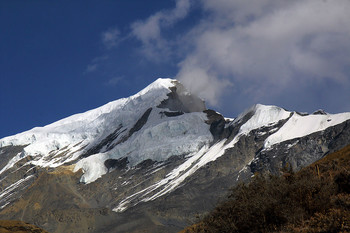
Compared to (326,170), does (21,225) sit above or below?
above

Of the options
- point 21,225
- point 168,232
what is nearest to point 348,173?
point 21,225

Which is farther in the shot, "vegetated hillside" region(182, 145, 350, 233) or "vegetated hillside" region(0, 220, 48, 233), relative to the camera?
"vegetated hillside" region(0, 220, 48, 233)

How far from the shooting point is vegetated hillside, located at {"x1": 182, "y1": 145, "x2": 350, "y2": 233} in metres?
18.3

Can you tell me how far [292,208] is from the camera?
19297 millimetres

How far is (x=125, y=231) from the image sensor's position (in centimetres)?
19538

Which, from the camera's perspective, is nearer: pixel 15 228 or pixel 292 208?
pixel 292 208

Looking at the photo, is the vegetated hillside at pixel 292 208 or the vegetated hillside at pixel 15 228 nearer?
the vegetated hillside at pixel 292 208

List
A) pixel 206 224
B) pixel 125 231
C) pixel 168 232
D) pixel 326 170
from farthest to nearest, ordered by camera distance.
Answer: pixel 125 231 → pixel 168 232 → pixel 326 170 → pixel 206 224

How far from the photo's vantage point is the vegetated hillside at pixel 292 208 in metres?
18.3

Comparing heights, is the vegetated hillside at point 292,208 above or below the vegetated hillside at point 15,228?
below

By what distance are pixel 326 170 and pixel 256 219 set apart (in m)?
7.39

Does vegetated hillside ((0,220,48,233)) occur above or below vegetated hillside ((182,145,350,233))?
above

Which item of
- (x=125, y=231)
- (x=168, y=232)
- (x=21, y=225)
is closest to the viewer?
(x=21, y=225)

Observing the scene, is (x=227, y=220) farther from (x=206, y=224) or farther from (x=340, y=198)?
(x=340, y=198)
